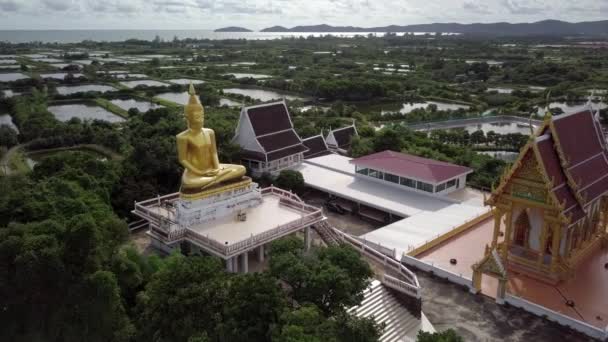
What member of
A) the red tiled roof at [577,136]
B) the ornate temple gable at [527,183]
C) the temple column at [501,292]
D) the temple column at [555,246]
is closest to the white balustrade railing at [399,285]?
the temple column at [501,292]

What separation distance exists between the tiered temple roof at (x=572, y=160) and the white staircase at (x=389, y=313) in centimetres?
632


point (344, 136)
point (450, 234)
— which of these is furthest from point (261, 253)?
point (344, 136)

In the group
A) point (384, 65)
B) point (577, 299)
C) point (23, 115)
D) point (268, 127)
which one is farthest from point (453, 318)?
point (384, 65)

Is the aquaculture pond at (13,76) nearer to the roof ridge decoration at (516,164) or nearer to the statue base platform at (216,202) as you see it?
the statue base platform at (216,202)

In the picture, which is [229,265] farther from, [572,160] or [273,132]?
[273,132]

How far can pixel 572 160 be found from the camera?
2123 centimetres

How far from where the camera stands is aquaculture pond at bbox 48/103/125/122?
62.8m

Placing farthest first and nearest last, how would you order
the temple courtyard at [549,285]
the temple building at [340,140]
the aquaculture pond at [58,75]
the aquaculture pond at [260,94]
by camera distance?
the aquaculture pond at [58,75] < the aquaculture pond at [260,94] < the temple building at [340,140] < the temple courtyard at [549,285]

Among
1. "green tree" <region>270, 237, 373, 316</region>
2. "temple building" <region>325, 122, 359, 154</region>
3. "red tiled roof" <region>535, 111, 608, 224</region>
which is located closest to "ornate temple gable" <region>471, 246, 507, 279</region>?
"red tiled roof" <region>535, 111, 608, 224</region>

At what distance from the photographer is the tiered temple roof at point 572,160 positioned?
1992 cm

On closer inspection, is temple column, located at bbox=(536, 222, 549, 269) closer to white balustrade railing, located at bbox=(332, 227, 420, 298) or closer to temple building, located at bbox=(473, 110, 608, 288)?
temple building, located at bbox=(473, 110, 608, 288)

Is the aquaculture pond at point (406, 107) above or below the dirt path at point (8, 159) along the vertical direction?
below

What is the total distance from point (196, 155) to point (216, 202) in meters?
2.30

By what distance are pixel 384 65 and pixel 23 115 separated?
307ft
